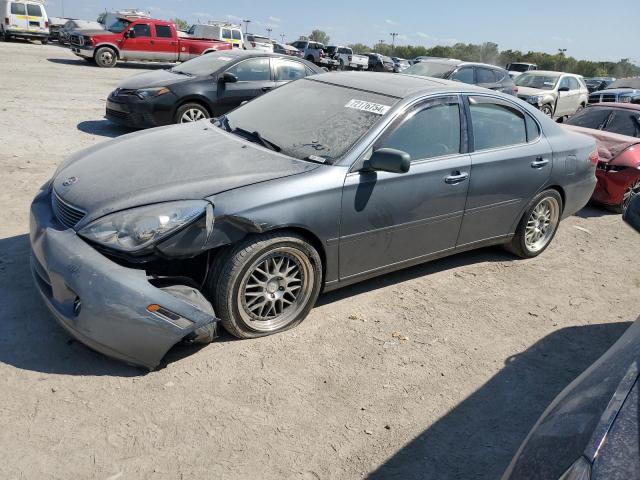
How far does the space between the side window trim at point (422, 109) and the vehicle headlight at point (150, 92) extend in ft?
18.6

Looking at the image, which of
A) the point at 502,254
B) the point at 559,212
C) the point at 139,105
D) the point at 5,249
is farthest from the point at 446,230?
the point at 139,105

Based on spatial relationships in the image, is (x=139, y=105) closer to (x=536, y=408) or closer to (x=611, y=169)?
(x=611, y=169)

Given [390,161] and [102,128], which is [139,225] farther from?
[102,128]

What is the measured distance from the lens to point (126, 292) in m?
2.99

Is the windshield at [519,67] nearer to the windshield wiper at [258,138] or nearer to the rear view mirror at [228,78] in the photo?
the rear view mirror at [228,78]

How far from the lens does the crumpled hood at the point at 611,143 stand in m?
7.46

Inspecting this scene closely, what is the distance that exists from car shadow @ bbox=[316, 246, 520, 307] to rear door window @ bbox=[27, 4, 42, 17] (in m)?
28.3

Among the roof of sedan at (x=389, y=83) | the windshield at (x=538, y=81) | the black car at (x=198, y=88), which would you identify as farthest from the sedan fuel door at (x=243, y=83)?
the windshield at (x=538, y=81)

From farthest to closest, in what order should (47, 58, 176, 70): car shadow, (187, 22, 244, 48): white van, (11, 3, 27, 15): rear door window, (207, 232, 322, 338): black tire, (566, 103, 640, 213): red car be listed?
(187, 22, 244, 48): white van
(11, 3, 27, 15): rear door window
(47, 58, 176, 70): car shadow
(566, 103, 640, 213): red car
(207, 232, 322, 338): black tire

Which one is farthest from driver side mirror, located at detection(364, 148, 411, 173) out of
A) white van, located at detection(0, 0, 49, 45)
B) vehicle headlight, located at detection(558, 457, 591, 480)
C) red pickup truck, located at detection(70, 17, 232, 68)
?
white van, located at detection(0, 0, 49, 45)

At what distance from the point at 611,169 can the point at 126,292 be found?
6678 millimetres

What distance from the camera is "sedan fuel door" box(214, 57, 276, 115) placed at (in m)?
9.16

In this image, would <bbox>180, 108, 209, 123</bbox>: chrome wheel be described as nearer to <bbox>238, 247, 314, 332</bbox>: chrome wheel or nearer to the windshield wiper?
the windshield wiper

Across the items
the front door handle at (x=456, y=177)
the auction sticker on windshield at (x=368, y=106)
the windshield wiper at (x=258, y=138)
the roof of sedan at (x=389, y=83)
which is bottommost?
the front door handle at (x=456, y=177)
